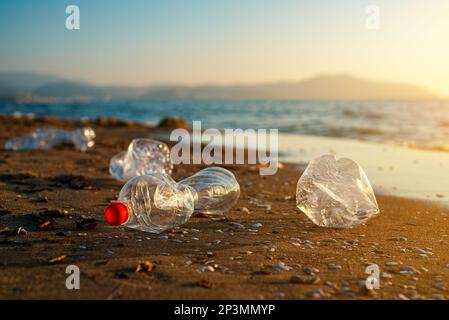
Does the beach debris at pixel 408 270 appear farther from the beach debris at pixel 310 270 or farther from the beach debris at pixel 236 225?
the beach debris at pixel 236 225

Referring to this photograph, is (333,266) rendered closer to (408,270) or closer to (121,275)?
(408,270)

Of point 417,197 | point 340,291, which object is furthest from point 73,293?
point 417,197

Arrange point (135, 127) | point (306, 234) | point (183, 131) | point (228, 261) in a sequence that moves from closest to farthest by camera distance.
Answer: point (228, 261)
point (306, 234)
point (183, 131)
point (135, 127)

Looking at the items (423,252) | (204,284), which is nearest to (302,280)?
(204,284)
